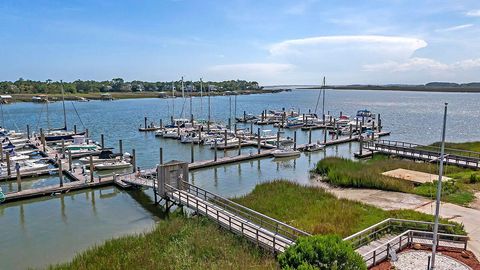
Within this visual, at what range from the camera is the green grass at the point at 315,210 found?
720 inches

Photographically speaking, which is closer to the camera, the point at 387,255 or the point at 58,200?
the point at 387,255

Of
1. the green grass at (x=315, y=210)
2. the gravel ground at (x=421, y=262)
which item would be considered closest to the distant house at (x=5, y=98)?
the green grass at (x=315, y=210)

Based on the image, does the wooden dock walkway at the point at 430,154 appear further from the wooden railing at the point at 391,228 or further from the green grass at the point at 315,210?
the wooden railing at the point at 391,228

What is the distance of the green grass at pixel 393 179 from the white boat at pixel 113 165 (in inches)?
780

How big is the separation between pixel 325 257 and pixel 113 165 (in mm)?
31794

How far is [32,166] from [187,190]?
20.0m

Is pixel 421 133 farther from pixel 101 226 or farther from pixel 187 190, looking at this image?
pixel 101 226

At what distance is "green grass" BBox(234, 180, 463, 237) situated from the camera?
18281mm

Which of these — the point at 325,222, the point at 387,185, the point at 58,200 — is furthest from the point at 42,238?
the point at 387,185

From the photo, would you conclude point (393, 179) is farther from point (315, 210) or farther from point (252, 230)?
point (252, 230)

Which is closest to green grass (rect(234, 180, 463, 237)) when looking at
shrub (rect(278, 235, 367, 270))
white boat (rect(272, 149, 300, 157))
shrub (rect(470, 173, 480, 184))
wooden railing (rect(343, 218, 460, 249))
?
wooden railing (rect(343, 218, 460, 249))

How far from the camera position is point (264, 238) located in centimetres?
1611

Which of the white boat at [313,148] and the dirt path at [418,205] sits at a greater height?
the dirt path at [418,205]

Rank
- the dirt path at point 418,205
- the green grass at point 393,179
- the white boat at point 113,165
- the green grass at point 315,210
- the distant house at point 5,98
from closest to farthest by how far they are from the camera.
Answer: the dirt path at point 418,205
the green grass at point 315,210
the green grass at point 393,179
the white boat at point 113,165
the distant house at point 5,98
